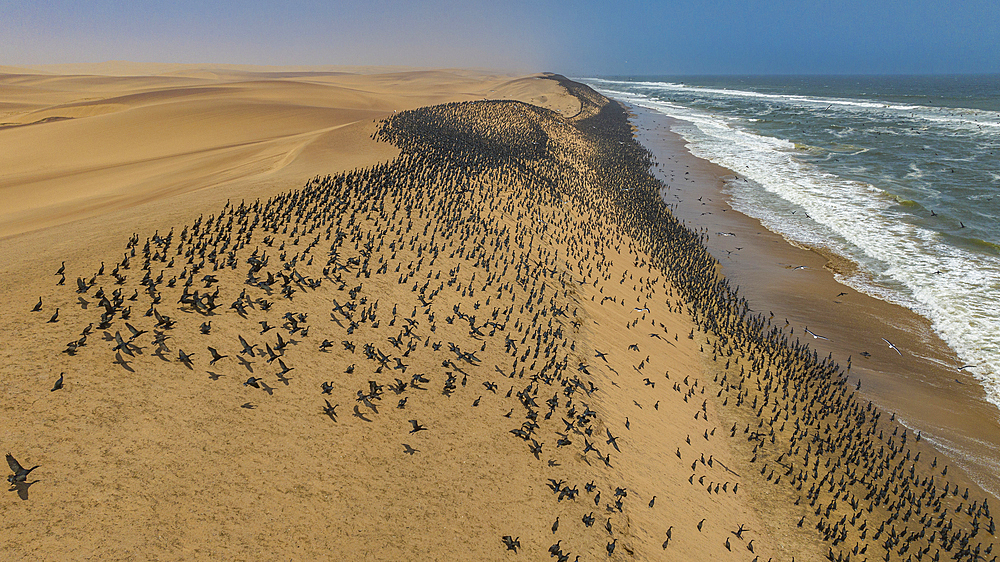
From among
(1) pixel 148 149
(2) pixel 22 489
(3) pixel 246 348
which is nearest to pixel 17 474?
(2) pixel 22 489

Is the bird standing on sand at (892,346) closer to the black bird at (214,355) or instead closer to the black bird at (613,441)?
the black bird at (613,441)

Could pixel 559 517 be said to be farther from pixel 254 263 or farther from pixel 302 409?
pixel 254 263

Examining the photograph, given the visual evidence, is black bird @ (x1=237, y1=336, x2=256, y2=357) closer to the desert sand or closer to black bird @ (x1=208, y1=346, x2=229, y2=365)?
the desert sand

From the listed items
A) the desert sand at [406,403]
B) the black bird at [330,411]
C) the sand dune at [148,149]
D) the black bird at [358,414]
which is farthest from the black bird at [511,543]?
the sand dune at [148,149]

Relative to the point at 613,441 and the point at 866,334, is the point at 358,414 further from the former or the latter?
the point at 866,334

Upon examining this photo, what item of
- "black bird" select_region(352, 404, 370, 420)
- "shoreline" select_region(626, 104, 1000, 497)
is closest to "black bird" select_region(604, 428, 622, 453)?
"black bird" select_region(352, 404, 370, 420)
